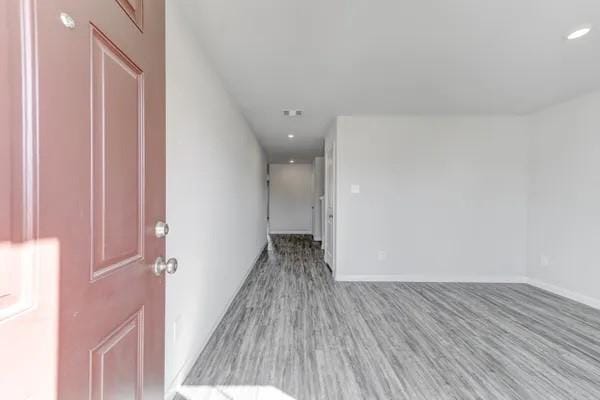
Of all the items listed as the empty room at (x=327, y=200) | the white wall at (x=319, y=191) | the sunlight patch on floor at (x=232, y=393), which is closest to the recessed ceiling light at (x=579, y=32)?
the empty room at (x=327, y=200)

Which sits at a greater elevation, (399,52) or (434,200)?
(399,52)

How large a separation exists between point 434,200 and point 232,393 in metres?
3.55

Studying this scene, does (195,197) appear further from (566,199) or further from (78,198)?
(566,199)

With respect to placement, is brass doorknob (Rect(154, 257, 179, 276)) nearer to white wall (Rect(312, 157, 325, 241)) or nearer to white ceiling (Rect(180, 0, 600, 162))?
white ceiling (Rect(180, 0, 600, 162))

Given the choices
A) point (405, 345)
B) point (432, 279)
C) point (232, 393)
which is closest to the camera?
point (232, 393)

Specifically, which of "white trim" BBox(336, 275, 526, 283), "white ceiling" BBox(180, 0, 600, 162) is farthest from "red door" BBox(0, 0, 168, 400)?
"white trim" BBox(336, 275, 526, 283)

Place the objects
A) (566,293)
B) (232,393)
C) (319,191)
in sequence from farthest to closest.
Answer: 1. (319,191)
2. (566,293)
3. (232,393)

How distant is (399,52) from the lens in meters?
2.37

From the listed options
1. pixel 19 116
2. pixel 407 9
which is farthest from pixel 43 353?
pixel 407 9

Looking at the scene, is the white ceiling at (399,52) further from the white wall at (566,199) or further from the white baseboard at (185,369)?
the white baseboard at (185,369)

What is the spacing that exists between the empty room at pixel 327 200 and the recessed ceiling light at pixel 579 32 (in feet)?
0.05

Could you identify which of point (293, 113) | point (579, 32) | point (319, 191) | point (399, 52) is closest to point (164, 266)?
point (399, 52)

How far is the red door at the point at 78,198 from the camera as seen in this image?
50 centimetres

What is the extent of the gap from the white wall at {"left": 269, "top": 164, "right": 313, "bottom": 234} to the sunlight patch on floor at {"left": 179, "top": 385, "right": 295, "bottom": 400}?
799 centimetres
